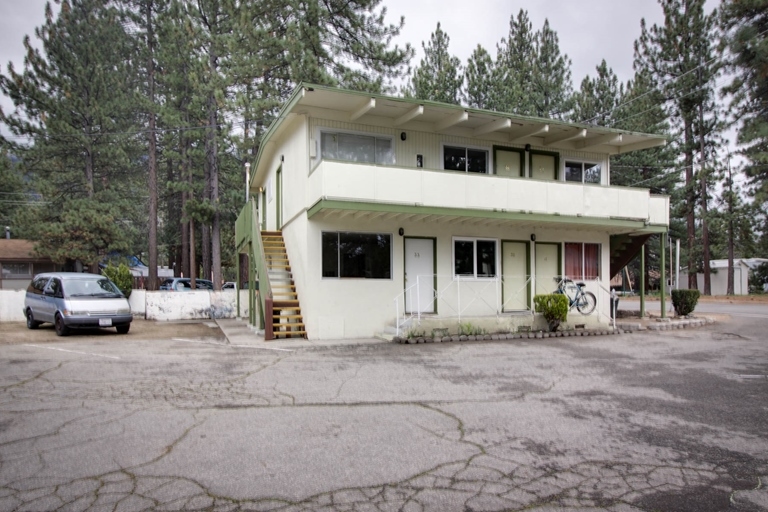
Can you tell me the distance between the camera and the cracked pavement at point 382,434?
13.1 feet

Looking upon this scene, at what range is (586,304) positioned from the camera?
651 inches

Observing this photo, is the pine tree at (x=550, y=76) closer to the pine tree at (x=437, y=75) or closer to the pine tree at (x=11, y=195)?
the pine tree at (x=437, y=75)

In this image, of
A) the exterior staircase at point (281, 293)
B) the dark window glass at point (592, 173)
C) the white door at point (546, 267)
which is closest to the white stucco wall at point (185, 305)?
the exterior staircase at point (281, 293)

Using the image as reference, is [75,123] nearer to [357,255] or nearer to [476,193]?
[357,255]

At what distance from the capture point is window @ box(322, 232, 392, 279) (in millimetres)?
14273

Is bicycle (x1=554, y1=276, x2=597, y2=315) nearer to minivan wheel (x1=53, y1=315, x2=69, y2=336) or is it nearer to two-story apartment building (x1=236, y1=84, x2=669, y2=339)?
two-story apartment building (x1=236, y1=84, x2=669, y2=339)

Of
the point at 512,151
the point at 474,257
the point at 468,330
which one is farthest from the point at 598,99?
the point at 468,330

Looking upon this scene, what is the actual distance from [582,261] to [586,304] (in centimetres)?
187

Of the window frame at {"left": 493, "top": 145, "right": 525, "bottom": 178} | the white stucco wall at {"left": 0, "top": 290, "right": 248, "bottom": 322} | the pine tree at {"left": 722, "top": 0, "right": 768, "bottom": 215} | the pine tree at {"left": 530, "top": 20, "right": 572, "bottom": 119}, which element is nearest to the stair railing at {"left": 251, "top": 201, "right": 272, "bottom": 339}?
the white stucco wall at {"left": 0, "top": 290, "right": 248, "bottom": 322}

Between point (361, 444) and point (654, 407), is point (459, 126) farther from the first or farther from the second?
point (361, 444)

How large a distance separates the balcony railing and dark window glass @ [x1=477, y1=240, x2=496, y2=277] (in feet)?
5.99

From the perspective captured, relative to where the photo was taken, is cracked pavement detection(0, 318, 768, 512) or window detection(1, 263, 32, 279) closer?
cracked pavement detection(0, 318, 768, 512)

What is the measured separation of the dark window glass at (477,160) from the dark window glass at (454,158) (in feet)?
0.52

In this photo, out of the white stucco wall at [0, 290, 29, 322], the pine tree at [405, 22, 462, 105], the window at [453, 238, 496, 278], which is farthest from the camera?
the pine tree at [405, 22, 462, 105]
